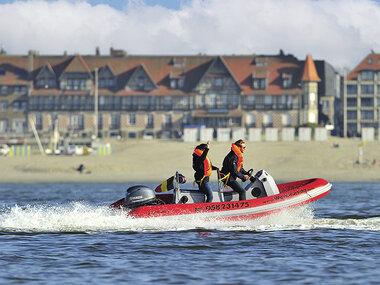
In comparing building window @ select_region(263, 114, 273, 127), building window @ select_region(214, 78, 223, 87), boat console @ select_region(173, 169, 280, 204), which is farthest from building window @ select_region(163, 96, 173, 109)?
boat console @ select_region(173, 169, 280, 204)

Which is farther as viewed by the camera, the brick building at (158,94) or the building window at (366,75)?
the building window at (366,75)

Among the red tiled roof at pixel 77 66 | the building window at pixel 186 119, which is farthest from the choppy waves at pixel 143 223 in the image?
the red tiled roof at pixel 77 66

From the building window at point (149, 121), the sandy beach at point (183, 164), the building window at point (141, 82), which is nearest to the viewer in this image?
the sandy beach at point (183, 164)

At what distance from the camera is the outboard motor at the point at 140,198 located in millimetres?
20641

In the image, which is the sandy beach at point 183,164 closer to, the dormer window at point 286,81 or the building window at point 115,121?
the building window at point 115,121

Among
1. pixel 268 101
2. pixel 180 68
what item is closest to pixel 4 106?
pixel 180 68

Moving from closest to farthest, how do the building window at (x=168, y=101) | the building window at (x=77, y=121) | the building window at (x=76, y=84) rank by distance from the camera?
the building window at (x=77, y=121) < the building window at (x=168, y=101) < the building window at (x=76, y=84)

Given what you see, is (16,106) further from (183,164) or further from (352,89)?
(183,164)

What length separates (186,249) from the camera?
17.7 metres

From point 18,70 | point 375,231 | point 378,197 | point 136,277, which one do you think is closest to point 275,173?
point 378,197

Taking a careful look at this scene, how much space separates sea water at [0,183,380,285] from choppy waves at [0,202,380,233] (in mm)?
27

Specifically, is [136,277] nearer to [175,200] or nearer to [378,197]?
[175,200]

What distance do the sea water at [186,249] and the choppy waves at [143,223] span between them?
0.09 ft

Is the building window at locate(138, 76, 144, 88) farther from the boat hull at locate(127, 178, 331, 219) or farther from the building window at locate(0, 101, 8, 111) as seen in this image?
the boat hull at locate(127, 178, 331, 219)
